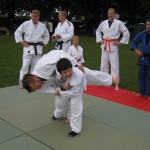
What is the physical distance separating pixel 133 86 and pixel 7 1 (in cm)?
2164

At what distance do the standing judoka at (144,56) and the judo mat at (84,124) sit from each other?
0.30 meters

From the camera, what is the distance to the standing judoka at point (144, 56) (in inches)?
202

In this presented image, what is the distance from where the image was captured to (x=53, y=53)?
12.3 ft

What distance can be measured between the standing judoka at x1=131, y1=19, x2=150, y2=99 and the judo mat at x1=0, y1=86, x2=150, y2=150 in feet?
1.00

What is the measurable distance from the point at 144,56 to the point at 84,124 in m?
2.01

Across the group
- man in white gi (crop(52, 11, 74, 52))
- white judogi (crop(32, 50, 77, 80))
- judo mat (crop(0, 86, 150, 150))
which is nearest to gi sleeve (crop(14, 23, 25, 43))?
man in white gi (crop(52, 11, 74, 52))

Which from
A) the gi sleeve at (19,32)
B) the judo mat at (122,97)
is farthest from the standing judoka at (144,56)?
the gi sleeve at (19,32)

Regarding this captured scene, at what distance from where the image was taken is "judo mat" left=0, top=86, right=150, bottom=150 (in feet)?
11.3

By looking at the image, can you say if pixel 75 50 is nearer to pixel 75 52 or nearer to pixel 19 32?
pixel 75 52

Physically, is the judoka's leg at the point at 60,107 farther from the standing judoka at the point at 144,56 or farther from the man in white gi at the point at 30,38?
the man in white gi at the point at 30,38

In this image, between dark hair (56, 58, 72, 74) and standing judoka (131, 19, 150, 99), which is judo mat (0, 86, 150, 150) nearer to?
standing judoka (131, 19, 150, 99)

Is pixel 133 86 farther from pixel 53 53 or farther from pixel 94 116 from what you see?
pixel 53 53

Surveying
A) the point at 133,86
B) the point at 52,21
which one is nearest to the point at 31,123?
the point at 133,86

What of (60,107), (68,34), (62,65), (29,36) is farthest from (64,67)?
(68,34)
